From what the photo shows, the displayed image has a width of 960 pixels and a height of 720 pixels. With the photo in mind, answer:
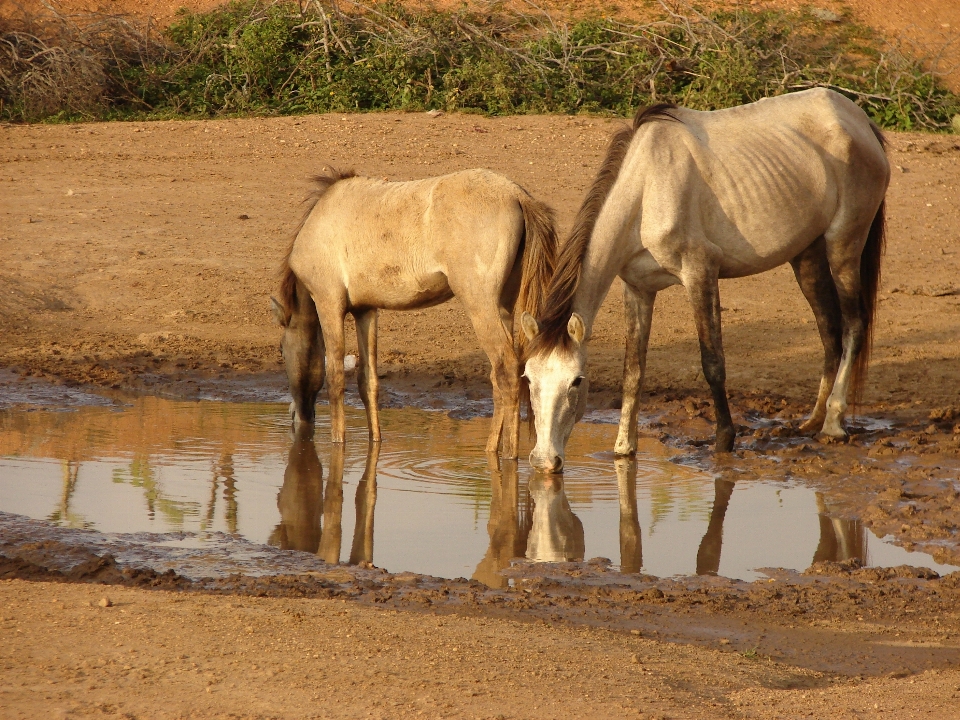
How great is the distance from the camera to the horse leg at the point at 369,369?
7.81 metres

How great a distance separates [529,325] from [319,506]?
1485 mm

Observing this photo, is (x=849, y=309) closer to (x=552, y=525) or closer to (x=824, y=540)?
(x=824, y=540)

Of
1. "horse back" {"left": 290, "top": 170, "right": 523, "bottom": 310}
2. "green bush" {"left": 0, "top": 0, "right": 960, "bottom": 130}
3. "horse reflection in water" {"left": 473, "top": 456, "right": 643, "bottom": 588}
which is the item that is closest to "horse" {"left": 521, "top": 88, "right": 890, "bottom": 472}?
"horse reflection in water" {"left": 473, "top": 456, "right": 643, "bottom": 588}

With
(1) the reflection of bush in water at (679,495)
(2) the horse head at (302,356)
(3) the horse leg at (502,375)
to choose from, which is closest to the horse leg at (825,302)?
(1) the reflection of bush in water at (679,495)

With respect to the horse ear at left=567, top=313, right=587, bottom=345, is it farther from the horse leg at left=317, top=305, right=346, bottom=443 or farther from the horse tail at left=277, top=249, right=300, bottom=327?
the horse tail at left=277, top=249, right=300, bottom=327

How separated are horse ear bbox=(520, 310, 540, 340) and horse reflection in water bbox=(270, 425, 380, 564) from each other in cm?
117

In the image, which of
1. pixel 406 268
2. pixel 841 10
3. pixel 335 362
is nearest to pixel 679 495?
pixel 406 268

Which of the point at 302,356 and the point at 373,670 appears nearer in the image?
the point at 373,670

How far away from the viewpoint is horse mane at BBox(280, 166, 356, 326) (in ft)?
26.2

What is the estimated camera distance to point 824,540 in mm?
5773

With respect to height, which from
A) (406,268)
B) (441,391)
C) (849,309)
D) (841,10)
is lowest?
(441,391)

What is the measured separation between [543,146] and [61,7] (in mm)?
8816

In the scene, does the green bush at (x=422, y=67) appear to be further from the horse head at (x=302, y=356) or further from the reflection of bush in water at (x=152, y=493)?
the reflection of bush in water at (x=152, y=493)

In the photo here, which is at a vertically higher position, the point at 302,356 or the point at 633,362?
the point at 633,362
